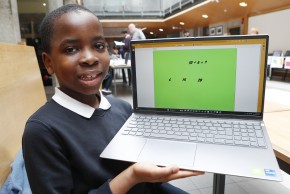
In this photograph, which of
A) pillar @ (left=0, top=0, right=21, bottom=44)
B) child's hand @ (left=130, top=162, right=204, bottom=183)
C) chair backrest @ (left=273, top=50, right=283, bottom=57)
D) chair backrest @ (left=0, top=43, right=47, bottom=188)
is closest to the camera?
child's hand @ (left=130, top=162, right=204, bottom=183)

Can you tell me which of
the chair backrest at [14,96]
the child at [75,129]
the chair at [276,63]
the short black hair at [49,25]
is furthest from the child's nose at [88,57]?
the chair at [276,63]

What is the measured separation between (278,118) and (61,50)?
2.76 feet

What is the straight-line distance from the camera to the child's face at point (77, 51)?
0.64 m

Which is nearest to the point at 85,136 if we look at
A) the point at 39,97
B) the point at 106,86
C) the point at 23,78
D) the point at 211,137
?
the point at 211,137

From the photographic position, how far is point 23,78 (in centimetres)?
115

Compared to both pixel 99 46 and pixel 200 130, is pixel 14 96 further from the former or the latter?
pixel 200 130

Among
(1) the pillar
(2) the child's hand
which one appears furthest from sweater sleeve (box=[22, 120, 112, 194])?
(1) the pillar

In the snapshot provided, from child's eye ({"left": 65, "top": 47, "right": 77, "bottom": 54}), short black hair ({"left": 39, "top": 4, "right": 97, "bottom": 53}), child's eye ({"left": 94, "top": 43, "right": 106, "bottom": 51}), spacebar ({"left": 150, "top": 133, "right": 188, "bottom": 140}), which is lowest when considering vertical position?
spacebar ({"left": 150, "top": 133, "right": 188, "bottom": 140})

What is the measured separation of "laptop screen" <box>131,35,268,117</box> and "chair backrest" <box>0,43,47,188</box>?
1.68 ft

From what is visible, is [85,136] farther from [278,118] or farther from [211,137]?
[278,118]

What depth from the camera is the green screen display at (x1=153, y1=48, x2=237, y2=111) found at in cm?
79

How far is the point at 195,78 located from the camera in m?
0.82

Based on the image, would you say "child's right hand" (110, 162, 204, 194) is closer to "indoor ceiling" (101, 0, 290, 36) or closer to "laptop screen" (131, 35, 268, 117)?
"laptop screen" (131, 35, 268, 117)

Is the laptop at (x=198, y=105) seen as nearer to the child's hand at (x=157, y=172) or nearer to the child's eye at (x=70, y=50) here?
the child's hand at (x=157, y=172)
